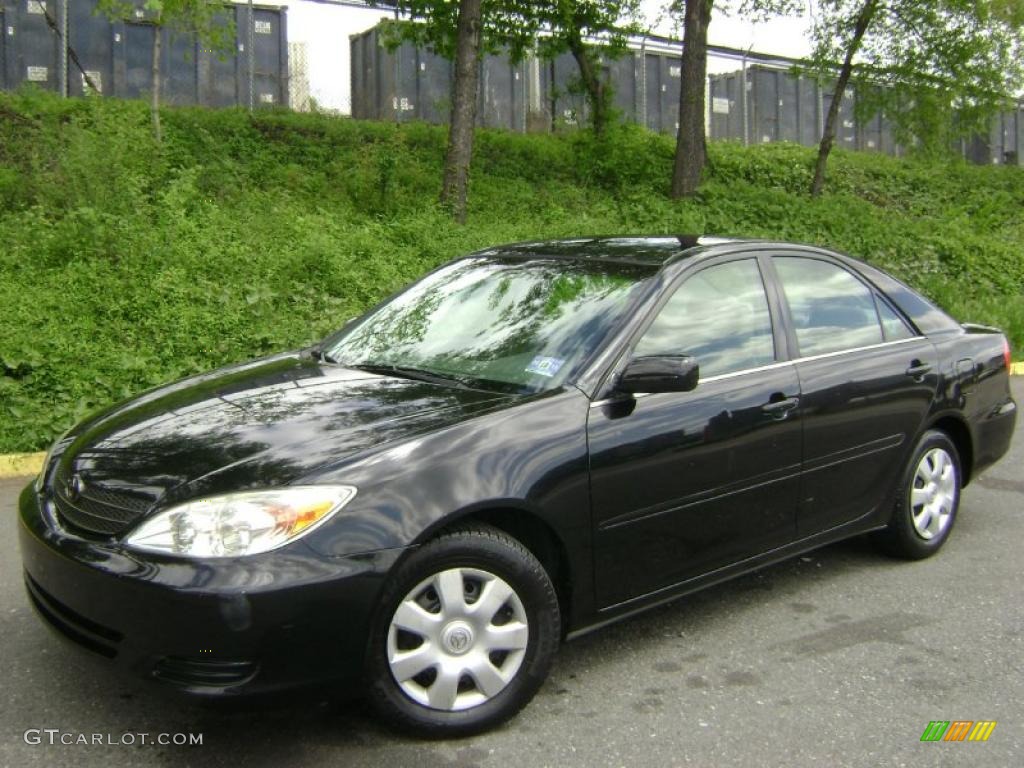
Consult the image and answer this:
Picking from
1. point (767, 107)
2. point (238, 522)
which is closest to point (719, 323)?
point (238, 522)

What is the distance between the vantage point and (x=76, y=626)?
3014 mm

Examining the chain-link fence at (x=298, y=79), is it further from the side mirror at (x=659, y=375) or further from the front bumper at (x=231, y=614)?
the front bumper at (x=231, y=614)

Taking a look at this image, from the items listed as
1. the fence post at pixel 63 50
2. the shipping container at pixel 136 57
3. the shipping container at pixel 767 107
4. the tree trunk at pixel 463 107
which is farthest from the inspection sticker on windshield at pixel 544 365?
the shipping container at pixel 767 107

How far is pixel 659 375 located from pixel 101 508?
1.81 meters

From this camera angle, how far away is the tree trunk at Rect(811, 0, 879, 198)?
17.2 m

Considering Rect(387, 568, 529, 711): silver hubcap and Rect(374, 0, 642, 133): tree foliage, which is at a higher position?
Rect(374, 0, 642, 133): tree foliage

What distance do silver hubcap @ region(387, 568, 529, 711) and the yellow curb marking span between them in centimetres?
456

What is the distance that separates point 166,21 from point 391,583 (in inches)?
470

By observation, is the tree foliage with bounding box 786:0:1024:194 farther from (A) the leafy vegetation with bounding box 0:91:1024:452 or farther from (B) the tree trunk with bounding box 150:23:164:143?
(B) the tree trunk with bounding box 150:23:164:143

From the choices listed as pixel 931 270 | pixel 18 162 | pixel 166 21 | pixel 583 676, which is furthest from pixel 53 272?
pixel 931 270

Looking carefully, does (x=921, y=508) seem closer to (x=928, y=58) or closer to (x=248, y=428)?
(x=248, y=428)

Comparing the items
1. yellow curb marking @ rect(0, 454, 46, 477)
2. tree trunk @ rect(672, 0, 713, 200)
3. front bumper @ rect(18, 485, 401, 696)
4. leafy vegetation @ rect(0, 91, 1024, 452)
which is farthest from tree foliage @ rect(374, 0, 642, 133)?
front bumper @ rect(18, 485, 401, 696)

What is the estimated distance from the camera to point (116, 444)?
344cm

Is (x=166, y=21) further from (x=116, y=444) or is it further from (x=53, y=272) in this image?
(x=116, y=444)
